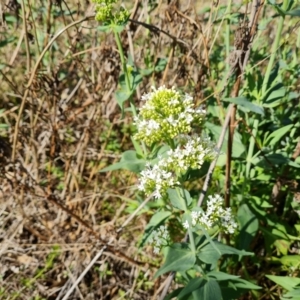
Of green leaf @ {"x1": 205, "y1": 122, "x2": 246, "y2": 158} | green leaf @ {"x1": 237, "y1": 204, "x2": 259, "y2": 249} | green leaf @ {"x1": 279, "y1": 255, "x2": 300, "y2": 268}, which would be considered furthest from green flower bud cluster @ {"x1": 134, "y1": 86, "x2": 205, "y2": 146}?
green leaf @ {"x1": 279, "y1": 255, "x2": 300, "y2": 268}

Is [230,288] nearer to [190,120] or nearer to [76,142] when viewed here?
[190,120]

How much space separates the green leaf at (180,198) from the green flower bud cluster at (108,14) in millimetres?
761

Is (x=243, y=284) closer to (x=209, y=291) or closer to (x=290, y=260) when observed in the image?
(x=209, y=291)

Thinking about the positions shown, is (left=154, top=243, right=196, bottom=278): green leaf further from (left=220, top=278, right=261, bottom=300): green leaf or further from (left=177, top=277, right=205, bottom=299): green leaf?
(left=220, top=278, right=261, bottom=300): green leaf

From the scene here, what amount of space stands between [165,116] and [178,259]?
59 centimetres

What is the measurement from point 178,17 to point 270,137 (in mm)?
892

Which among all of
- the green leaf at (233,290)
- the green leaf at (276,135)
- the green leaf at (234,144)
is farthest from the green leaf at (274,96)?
the green leaf at (233,290)

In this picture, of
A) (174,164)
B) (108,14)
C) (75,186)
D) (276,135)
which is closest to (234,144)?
(276,135)

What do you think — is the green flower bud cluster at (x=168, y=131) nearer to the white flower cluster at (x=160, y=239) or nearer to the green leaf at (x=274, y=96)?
the white flower cluster at (x=160, y=239)

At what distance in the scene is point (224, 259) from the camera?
2.44m

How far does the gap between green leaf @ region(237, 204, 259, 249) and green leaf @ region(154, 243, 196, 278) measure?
0.44 metres

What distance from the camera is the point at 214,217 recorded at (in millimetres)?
1827

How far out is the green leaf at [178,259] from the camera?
184 cm

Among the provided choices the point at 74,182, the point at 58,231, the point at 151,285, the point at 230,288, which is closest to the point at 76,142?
the point at 74,182
